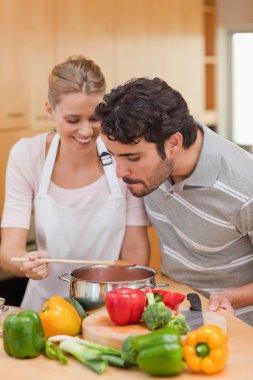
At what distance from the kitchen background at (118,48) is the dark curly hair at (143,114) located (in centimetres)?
159

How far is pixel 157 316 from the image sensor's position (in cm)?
171

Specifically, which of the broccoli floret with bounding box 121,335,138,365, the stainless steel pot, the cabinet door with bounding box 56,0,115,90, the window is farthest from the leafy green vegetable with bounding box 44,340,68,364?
the window

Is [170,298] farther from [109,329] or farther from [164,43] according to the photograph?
[164,43]

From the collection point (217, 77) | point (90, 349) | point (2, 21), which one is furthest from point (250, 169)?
point (217, 77)

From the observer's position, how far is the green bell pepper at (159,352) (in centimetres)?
158

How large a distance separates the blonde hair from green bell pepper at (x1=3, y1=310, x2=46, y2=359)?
0.80m

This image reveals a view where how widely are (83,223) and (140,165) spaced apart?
424 mm

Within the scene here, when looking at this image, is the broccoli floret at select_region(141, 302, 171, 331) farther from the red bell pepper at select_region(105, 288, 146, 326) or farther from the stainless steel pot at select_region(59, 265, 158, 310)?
the stainless steel pot at select_region(59, 265, 158, 310)

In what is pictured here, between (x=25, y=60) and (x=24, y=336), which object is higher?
(x=25, y=60)

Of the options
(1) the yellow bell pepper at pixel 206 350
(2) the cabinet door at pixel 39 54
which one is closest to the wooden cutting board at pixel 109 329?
(1) the yellow bell pepper at pixel 206 350

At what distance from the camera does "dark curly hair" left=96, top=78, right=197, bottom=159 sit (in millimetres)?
2072

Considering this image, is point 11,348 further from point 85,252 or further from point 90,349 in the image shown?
point 85,252

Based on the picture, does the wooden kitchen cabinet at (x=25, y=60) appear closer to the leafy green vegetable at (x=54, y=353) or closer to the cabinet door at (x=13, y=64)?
the cabinet door at (x=13, y=64)

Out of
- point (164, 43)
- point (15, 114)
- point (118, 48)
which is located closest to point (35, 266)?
point (15, 114)
